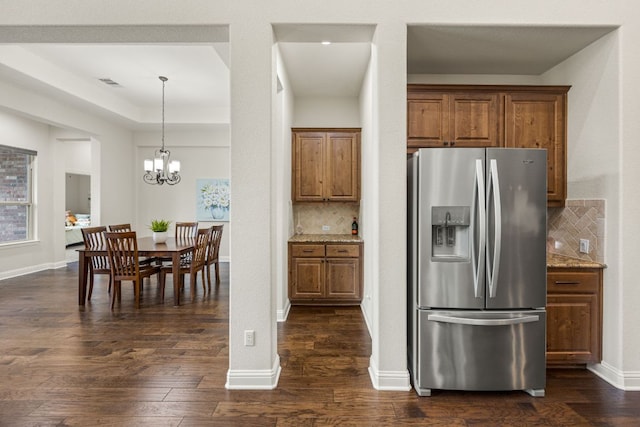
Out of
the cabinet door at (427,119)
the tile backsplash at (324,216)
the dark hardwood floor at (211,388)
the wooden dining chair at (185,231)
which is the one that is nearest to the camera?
the dark hardwood floor at (211,388)

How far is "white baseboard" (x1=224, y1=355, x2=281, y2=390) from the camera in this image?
2584mm

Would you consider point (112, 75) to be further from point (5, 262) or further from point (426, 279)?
point (426, 279)

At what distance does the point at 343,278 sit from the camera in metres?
4.57

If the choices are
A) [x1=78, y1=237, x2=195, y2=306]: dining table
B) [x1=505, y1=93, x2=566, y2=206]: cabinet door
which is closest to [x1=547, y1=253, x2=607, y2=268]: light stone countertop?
[x1=505, y1=93, x2=566, y2=206]: cabinet door

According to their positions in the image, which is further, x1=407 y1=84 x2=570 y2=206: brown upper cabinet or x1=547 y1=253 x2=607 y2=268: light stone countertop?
x1=407 y1=84 x2=570 y2=206: brown upper cabinet

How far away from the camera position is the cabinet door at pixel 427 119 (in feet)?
10.0

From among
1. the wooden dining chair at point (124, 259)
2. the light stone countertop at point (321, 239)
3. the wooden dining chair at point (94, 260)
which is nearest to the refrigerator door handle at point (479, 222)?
the light stone countertop at point (321, 239)

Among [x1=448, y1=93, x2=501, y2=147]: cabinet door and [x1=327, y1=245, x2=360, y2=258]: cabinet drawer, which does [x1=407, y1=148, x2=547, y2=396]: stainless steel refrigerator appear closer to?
[x1=448, y1=93, x2=501, y2=147]: cabinet door

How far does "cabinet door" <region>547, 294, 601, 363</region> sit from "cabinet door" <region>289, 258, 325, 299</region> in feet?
8.31

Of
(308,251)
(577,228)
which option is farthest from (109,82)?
(577,228)

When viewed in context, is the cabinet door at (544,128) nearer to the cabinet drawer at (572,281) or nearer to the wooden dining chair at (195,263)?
the cabinet drawer at (572,281)

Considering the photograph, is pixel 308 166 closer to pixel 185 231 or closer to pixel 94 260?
pixel 185 231

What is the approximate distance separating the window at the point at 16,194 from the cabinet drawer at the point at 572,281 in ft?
27.3

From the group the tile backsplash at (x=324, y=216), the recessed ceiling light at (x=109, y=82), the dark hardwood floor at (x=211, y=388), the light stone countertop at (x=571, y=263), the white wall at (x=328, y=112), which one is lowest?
the dark hardwood floor at (x=211, y=388)
